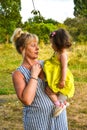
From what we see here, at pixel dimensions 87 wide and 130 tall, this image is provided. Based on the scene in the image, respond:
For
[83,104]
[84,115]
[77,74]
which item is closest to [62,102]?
[84,115]

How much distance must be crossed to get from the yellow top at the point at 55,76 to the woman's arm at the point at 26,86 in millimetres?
100

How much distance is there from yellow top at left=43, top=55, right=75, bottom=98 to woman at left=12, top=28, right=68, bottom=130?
56mm

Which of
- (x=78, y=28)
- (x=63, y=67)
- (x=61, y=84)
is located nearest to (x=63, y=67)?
(x=63, y=67)

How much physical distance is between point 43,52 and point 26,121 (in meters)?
15.4

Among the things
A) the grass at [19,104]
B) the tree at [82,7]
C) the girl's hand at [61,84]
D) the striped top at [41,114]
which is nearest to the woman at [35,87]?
the striped top at [41,114]

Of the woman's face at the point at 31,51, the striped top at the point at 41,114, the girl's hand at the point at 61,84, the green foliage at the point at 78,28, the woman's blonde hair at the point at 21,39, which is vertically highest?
the woman's blonde hair at the point at 21,39

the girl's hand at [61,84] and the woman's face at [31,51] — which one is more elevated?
the woman's face at [31,51]

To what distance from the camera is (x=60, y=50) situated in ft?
10.9

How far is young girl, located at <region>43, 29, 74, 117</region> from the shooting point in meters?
3.27

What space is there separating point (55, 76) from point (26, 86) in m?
0.27

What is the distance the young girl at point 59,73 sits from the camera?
327 centimetres

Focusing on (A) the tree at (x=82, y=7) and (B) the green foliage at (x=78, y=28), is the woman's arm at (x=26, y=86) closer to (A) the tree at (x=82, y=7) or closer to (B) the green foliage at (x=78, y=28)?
(A) the tree at (x=82, y=7)

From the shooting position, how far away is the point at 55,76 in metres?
3.32

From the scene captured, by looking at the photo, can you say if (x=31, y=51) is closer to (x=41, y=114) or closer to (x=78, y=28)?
(x=41, y=114)
